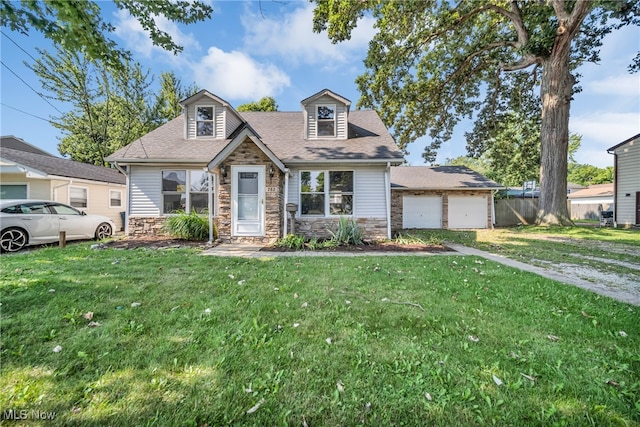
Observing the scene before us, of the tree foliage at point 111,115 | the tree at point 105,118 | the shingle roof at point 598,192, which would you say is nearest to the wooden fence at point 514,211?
the shingle roof at point 598,192

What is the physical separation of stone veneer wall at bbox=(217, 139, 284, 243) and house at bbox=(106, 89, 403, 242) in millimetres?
32

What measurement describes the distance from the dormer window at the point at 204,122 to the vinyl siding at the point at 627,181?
22.7 m

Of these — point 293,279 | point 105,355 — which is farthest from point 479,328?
point 105,355

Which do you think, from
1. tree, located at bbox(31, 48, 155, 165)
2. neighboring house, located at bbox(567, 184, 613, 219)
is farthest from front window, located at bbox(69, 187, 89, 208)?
neighboring house, located at bbox(567, 184, 613, 219)

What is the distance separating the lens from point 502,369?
7.02 ft

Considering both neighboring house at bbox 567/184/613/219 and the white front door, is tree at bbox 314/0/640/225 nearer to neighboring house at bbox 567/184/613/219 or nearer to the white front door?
the white front door

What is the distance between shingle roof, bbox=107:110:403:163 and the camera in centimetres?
920

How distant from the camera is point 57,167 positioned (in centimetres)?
1218

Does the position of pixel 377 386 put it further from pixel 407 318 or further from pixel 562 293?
pixel 562 293

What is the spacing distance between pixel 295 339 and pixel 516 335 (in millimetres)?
2331

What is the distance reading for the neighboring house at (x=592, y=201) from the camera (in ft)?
80.3

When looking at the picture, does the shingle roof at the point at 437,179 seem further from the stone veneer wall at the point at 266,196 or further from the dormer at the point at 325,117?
the stone veneer wall at the point at 266,196

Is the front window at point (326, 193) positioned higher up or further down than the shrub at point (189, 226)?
higher up

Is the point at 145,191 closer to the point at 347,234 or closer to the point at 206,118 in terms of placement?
the point at 206,118
